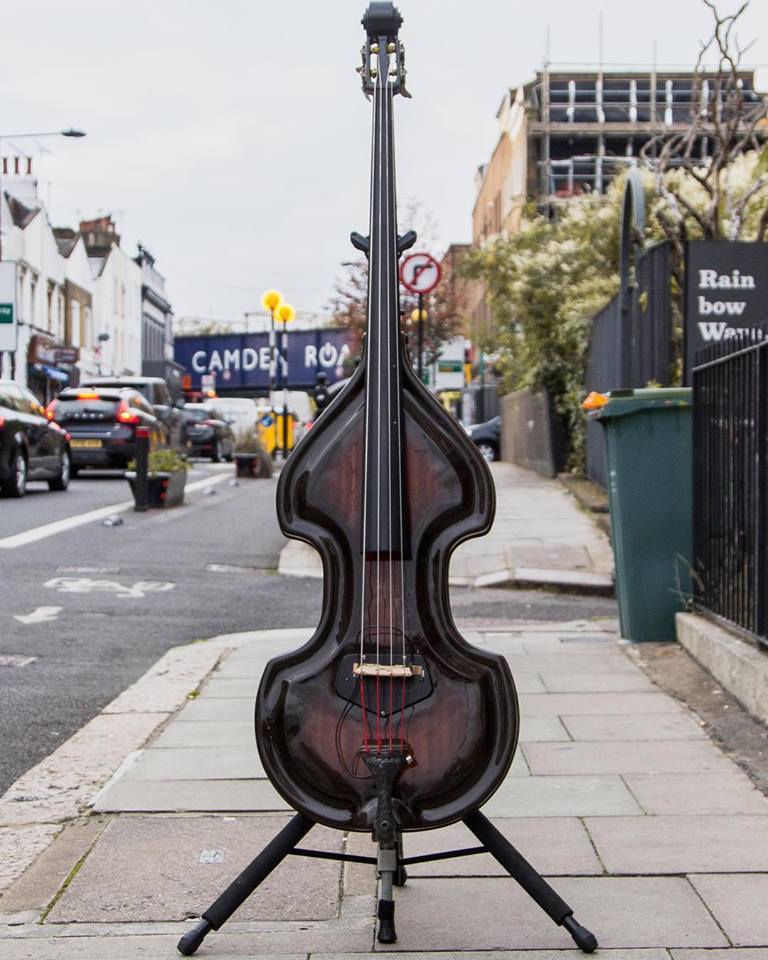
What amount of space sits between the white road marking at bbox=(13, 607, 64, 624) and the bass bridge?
6.36 meters

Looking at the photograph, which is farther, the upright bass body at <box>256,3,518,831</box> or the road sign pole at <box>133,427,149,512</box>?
the road sign pole at <box>133,427,149,512</box>

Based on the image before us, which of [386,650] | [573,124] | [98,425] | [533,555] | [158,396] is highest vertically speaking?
[573,124]

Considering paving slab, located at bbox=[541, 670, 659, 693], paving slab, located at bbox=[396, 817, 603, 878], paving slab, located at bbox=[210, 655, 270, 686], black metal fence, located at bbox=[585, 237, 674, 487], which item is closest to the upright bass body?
paving slab, located at bbox=[396, 817, 603, 878]

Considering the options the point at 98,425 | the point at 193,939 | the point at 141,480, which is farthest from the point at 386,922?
the point at 98,425

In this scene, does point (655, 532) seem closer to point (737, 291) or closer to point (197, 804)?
point (737, 291)

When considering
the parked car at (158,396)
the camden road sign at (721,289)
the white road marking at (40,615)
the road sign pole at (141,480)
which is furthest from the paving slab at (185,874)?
the parked car at (158,396)

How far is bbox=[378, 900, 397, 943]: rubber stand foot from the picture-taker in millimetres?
3197

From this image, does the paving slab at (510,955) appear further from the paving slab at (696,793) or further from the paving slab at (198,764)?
the paving slab at (198,764)

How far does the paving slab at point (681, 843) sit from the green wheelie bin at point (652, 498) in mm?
3665

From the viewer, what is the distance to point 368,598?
305 cm

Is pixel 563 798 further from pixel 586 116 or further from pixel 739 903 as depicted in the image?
pixel 586 116

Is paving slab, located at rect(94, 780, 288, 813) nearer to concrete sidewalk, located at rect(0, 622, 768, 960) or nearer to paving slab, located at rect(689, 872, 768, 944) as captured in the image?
concrete sidewalk, located at rect(0, 622, 768, 960)

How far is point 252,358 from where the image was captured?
67.0 meters

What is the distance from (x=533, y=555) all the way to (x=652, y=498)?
4.66m
